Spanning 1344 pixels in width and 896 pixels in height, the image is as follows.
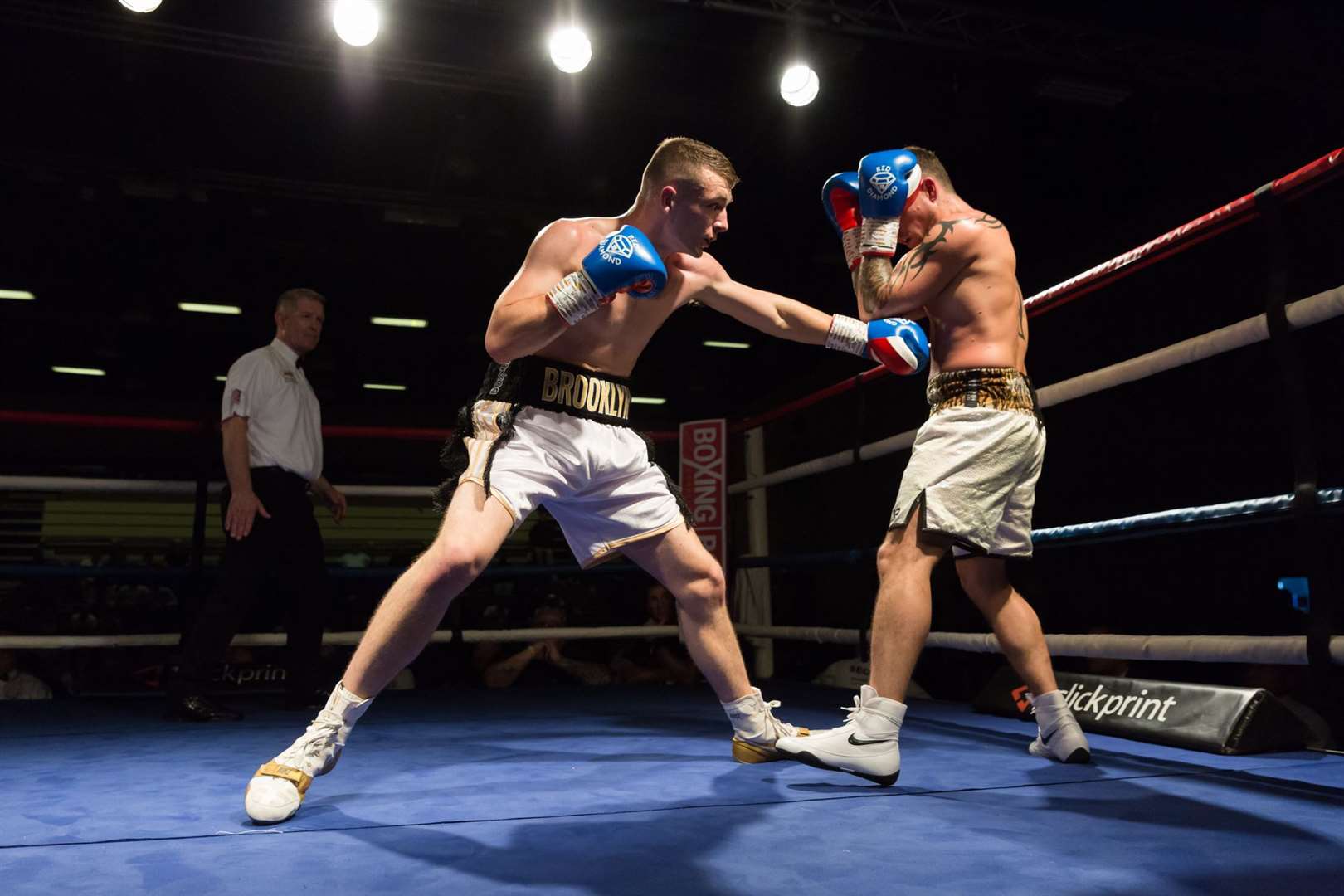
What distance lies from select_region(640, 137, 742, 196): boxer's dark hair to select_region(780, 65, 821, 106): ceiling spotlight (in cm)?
378

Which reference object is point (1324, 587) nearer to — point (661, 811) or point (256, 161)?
point (661, 811)

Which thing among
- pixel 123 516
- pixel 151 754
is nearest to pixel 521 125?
pixel 151 754

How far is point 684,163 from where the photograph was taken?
1907mm

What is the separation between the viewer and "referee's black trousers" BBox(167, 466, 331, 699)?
→ 2904 millimetres

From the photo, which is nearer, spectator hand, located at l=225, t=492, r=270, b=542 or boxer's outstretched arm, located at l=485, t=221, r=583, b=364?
boxer's outstretched arm, located at l=485, t=221, r=583, b=364

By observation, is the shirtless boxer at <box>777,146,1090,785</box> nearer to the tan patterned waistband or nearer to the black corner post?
the tan patterned waistband

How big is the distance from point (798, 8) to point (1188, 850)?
4807mm

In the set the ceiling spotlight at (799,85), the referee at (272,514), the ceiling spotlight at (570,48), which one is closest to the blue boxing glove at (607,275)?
the referee at (272,514)

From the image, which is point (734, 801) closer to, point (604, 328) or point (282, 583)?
point (604, 328)

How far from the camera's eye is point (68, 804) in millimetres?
1537

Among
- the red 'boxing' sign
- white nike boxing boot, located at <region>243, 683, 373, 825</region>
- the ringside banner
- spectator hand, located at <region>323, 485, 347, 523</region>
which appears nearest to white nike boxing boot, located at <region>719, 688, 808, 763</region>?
the ringside banner

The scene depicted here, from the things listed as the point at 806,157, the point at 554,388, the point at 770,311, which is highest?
the point at 806,157

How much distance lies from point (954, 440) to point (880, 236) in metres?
0.45

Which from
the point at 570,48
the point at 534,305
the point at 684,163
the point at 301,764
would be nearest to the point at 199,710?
the point at 301,764
